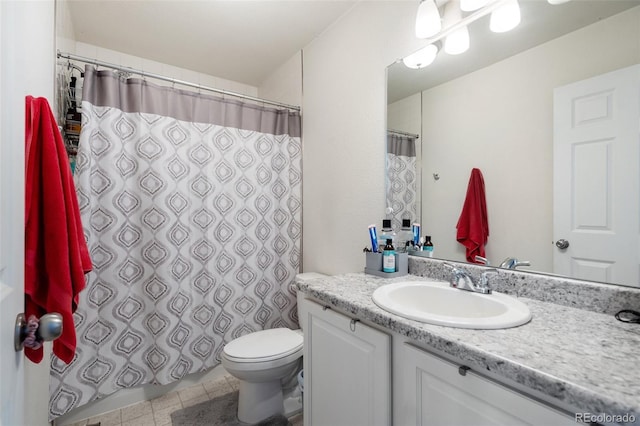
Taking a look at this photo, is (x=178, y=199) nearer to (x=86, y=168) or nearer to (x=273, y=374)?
(x=86, y=168)

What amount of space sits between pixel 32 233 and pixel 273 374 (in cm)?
121

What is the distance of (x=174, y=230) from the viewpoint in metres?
1.83

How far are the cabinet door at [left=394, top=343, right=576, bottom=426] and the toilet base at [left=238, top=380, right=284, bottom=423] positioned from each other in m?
1.01

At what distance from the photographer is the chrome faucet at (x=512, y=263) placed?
1052mm

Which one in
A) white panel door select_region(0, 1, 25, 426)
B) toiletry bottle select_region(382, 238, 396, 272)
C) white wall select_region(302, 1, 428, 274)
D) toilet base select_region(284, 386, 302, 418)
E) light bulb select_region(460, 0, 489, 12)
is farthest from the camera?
toilet base select_region(284, 386, 302, 418)

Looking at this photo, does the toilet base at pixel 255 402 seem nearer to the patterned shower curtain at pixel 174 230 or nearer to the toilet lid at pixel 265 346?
the toilet lid at pixel 265 346

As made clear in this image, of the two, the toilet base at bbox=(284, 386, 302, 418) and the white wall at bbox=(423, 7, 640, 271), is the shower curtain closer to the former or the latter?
the white wall at bbox=(423, 7, 640, 271)

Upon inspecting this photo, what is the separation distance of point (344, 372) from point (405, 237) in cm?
72

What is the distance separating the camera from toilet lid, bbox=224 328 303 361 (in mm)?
1533

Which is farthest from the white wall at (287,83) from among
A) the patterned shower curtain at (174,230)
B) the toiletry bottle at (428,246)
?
the toiletry bottle at (428,246)

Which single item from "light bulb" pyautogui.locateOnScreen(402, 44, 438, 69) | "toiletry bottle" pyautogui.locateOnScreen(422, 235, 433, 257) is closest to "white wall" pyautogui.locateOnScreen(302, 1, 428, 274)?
"light bulb" pyautogui.locateOnScreen(402, 44, 438, 69)

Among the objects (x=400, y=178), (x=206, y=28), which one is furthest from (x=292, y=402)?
(x=206, y=28)

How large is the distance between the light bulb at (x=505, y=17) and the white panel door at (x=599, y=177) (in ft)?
1.07

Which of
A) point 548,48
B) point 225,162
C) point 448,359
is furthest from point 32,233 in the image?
point 548,48
